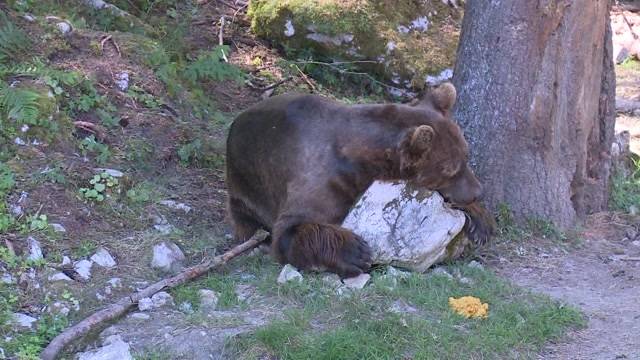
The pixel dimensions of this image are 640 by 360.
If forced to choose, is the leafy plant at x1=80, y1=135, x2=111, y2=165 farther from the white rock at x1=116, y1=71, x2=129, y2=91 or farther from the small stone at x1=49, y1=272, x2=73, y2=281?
the small stone at x1=49, y1=272, x2=73, y2=281

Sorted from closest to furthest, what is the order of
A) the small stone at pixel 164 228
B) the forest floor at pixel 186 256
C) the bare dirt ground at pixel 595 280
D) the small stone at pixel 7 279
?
the forest floor at pixel 186 256, the bare dirt ground at pixel 595 280, the small stone at pixel 7 279, the small stone at pixel 164 228

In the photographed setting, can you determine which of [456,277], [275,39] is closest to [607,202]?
[456,277]

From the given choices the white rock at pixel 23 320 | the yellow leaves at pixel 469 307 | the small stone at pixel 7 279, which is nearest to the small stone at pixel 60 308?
the white rock at pixel 23 320

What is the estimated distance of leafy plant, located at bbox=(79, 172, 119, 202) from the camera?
612cm

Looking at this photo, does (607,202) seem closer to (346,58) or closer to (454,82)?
(454,82)

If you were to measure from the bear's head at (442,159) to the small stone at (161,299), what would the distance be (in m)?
1.75

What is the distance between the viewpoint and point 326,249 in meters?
5.48

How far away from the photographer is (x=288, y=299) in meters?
5.18

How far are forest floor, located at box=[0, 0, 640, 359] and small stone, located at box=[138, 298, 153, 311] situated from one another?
67 millimetres

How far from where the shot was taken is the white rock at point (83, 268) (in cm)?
541

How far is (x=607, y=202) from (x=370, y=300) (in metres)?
3.05

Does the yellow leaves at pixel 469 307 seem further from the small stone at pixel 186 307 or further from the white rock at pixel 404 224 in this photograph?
the small stone at pixel 186 307

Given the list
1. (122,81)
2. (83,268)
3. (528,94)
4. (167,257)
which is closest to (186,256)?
(167,257)

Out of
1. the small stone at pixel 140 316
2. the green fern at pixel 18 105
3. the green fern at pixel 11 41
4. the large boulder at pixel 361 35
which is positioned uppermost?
the large boulder at pixel 361 35
